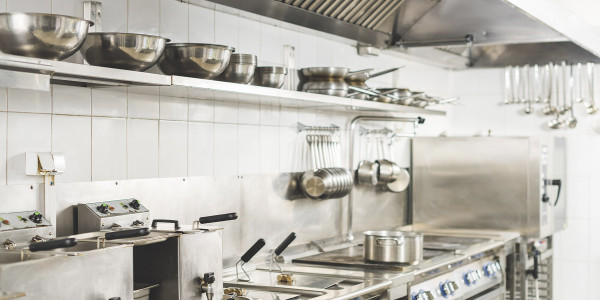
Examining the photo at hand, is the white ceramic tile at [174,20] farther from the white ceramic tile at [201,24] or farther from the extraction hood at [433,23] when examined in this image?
the extraction hood at [433,23]

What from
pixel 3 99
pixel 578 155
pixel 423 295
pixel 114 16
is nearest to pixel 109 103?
pixel 114 16

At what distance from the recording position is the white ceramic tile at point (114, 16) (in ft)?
8.72

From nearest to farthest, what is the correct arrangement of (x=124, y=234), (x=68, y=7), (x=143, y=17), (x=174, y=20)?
Result: (x=124, y=234), (x=68, y=7), (x=143, y=17), (x=174, y=20)

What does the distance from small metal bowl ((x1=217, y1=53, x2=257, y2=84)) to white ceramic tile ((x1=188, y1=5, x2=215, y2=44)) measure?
31 cm

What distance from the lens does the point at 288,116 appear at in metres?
3.76

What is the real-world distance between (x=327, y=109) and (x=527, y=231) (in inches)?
64.1

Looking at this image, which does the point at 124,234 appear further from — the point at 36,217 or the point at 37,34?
the point at 37,34

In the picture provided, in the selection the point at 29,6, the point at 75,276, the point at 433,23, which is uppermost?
the point at 433,23

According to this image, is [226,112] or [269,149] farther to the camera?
[269,149]

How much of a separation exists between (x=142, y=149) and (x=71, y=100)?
15.3 inches

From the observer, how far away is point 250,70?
2.89 m

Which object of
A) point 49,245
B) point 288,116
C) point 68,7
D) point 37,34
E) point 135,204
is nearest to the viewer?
point 49,245

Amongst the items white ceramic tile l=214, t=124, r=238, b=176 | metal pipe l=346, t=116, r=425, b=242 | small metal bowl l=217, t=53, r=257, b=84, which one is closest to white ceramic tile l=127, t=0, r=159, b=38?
small metal bowl l=217, t=53, r=257, b=84

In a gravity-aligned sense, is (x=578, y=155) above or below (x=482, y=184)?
above
